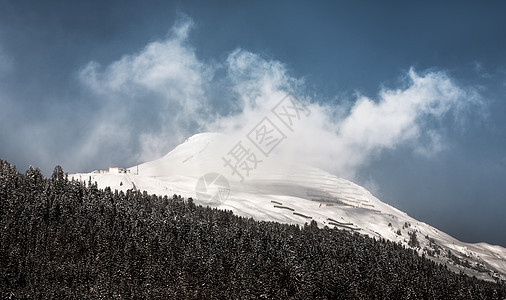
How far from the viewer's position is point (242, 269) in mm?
146750

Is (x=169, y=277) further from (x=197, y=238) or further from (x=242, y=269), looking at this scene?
(x=197, y=238)

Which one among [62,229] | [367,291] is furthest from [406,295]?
[62,229]

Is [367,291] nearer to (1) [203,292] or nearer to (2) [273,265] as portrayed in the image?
(2) [273,265]

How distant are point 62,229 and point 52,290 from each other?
49.6 meters

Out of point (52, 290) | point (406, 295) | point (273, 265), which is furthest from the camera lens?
point (273, 265)

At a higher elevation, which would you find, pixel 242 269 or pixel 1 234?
pixel 1 234

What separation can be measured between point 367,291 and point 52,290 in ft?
349

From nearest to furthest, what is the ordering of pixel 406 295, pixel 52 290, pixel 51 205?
pixel 52 290, pixel 406 295, pixel 51 205

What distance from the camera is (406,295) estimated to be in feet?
475

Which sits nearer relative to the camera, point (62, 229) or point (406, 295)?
point (406, 295)

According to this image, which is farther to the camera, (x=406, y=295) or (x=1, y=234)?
(x=1, y=234)

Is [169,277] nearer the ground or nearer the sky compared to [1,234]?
nearer the ground

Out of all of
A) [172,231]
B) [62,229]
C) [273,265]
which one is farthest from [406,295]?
[62,229]

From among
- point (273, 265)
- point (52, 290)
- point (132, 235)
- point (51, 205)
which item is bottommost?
point (52, 290)
